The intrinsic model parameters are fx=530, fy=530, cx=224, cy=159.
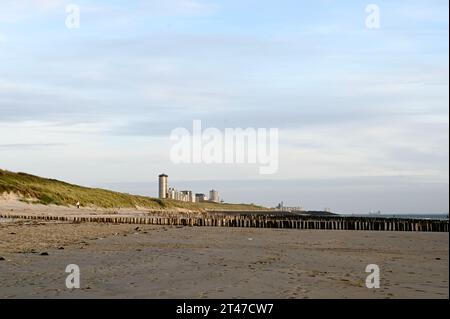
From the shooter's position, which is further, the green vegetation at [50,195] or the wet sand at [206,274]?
the green vegetation at [50,195]

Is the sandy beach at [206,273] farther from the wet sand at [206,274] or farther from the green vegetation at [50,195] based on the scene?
the green vegetation at [50,195]

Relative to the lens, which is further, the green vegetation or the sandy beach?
the green vegetation

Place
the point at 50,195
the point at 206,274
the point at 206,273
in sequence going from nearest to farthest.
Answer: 1. the point at 206,274
2. the point at 206,273
3. the point at 50,195

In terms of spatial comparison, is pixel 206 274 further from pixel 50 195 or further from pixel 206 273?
pixel 50 195

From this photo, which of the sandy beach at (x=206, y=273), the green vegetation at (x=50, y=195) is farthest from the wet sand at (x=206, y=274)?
the green vegetation at (x=50, y=195)

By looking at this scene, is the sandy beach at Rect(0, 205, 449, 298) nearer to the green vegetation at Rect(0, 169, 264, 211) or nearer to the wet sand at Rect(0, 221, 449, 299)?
the wet sand at Rect(0, 221, 449, 299)

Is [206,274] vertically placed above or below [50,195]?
below

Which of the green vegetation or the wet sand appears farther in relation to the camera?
the green vegetation

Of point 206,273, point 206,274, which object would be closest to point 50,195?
point 206,273

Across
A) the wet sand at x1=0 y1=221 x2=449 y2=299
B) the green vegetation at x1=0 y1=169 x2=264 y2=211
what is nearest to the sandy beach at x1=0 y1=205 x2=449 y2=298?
the wet sand at x1=0 y1=221 x2=449 y2=299

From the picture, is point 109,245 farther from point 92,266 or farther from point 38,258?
point 92,266
